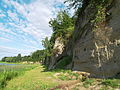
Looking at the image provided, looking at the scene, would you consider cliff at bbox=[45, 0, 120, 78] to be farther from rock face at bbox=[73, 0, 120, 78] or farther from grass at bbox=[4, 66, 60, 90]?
grass at bbox=[4, 66, 60, 90]

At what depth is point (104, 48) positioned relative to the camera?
1184cm

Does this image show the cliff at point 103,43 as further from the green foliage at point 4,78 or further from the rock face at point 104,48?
the green foliage at point 4,78

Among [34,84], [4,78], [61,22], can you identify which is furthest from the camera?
[61,22]

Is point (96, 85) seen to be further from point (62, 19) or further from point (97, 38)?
point (62, 19)

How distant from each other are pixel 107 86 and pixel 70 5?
531 inches

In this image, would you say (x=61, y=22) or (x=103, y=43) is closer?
(x=103, y=43)

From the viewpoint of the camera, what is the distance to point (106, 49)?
11.6 metres

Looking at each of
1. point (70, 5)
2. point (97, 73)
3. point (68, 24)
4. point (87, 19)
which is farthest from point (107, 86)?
point (68, 24)

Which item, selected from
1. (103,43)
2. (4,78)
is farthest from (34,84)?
(103,43)

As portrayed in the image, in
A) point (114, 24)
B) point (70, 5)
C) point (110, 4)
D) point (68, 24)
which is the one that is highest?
point (68, 24)

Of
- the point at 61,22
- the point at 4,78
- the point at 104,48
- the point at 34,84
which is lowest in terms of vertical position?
the point at 34,84

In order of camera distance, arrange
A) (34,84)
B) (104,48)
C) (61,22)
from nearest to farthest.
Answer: (34,84) → (104,48) → (61,22)

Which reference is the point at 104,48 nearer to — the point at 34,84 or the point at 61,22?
the point at 34,84

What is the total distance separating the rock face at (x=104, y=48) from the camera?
10773mm
